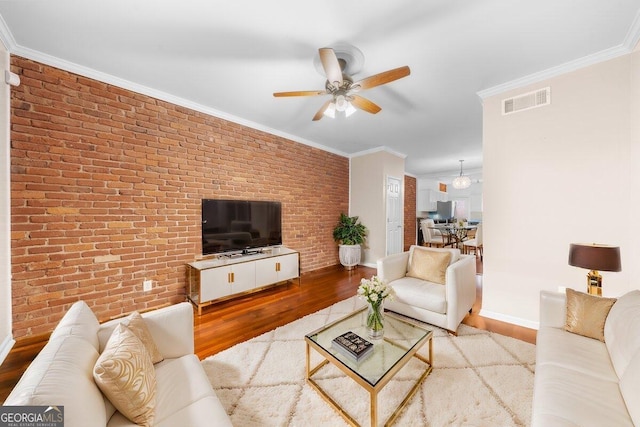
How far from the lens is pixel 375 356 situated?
5.10 ft

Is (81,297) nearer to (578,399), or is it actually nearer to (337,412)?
(337,412)

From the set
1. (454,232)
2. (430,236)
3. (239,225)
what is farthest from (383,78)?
(454,232)

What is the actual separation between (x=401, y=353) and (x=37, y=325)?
10.8 ft

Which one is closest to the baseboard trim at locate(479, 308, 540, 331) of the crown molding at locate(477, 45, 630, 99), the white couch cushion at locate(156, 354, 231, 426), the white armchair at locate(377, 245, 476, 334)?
the white armchair at locate(377, 245, 476, 334)

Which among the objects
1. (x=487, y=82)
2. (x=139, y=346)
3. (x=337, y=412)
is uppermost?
(x=487, y=82)

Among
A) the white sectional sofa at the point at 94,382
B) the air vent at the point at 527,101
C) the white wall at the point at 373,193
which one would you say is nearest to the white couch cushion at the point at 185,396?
the white sectional sofa at the point at 94,382

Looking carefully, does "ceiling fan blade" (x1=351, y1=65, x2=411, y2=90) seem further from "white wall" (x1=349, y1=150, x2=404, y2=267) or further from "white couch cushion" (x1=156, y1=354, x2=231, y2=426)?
"white wall" (x1=349, y1=150, x2=404, y2=267)

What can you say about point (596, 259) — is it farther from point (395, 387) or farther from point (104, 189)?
point (104, 189)

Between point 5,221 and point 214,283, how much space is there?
184 centimetres

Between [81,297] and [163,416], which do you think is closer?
[163,416]

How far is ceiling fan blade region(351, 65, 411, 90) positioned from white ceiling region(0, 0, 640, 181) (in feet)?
1.08

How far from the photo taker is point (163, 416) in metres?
1.02

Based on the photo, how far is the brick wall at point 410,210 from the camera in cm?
831

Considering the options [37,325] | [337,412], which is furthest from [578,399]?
[37,325]
